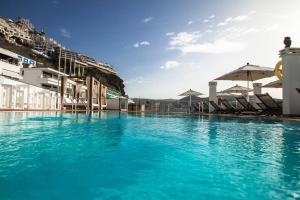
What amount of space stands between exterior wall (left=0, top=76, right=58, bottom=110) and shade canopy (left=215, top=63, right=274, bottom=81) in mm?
20479

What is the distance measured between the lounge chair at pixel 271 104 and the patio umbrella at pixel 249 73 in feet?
12.7

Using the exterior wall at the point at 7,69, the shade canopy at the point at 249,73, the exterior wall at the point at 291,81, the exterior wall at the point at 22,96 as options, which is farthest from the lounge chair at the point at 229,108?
the exterior wall at the point at 7,69

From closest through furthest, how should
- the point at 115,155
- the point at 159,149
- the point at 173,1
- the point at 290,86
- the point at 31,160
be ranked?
the point at 31,160 → the point at 115,155 → the point at 159,149 → the point at 290,86 → the point at 173,1

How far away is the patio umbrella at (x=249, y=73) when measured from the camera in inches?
678

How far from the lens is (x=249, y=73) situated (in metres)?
18.5

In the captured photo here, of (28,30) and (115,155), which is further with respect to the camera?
(28,30)

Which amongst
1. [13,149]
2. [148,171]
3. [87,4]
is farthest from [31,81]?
[148,171]

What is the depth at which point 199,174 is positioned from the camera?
10.6 ft

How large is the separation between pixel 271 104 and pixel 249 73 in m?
5.08

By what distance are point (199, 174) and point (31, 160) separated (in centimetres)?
281

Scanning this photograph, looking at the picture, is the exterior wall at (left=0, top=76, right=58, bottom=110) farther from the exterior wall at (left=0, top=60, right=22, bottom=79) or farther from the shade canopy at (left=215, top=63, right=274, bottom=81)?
the shade canopy at (left=215, top=63, right=274, bottom=81)

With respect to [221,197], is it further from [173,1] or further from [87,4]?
[87,4]

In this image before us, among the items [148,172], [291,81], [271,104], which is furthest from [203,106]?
[148,172]

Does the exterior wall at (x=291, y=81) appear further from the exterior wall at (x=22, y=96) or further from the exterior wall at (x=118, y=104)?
the exterior wall at (x=118, y=104)
